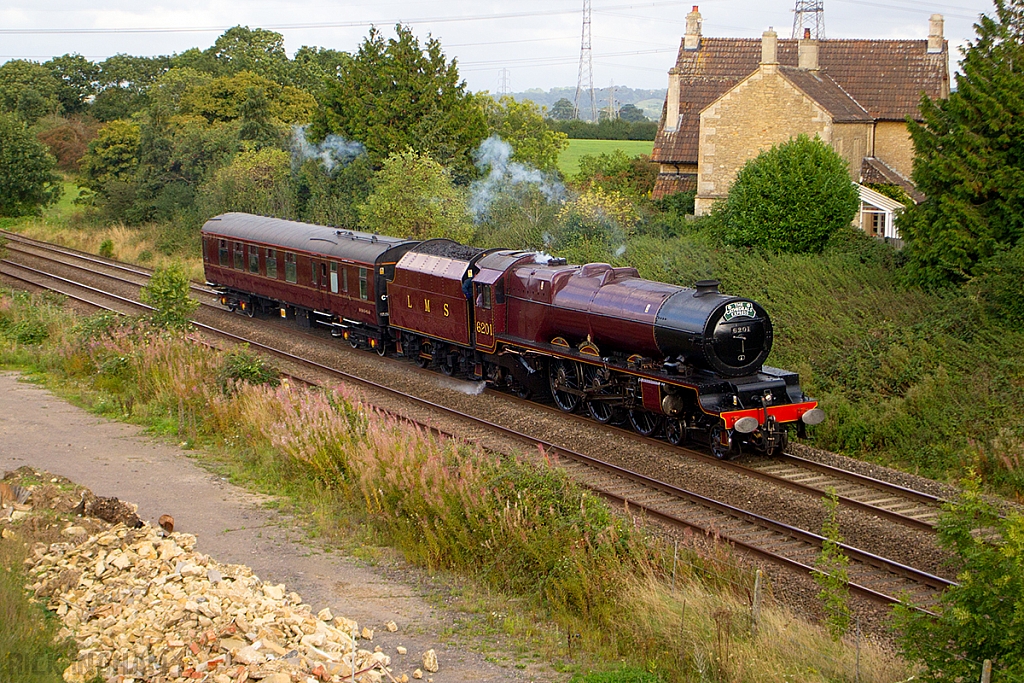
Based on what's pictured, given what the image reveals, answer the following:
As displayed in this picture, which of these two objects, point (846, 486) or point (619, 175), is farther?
point (619, 175)

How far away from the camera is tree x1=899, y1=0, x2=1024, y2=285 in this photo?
1869 centimetres

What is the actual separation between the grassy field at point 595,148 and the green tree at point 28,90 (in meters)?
39.4

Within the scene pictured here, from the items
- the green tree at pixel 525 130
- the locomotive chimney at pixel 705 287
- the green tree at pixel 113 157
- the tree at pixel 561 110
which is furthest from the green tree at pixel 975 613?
the tree at pixel 561 110

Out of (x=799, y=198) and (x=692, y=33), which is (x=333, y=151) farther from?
(x=799, y=198)

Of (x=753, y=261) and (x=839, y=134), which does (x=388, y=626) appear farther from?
(x=839, y=134)

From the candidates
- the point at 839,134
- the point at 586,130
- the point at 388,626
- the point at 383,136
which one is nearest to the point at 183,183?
the point at 383,136

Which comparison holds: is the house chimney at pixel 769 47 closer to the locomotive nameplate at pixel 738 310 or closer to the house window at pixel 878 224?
the house window at pixel 878 224

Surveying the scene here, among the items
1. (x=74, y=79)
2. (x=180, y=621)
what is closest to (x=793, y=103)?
(x=180, y=621)

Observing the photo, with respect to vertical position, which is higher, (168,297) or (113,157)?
(113,157)

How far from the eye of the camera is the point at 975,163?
62.3ft

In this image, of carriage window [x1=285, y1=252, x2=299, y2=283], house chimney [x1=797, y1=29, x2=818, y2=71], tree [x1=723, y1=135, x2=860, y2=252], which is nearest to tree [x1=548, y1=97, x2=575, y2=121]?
house chimney [x1=797, y1=29, x2=818, y2=71]

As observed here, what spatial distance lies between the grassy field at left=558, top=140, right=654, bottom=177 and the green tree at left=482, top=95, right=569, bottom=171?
1633 centimetres

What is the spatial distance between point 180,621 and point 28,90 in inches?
3069

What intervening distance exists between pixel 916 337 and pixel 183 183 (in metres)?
Answer: 36.3
